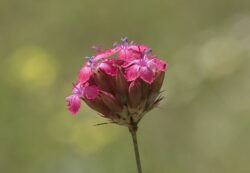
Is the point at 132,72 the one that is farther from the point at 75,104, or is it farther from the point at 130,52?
the point at 75,104

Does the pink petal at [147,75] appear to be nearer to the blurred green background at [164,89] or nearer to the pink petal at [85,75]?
the pink petal at [85,75]

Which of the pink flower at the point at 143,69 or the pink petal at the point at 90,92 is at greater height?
the pink flower at the point at 143,69

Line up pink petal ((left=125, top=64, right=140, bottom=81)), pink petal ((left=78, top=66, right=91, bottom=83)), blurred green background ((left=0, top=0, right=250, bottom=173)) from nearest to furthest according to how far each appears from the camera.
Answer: pink petal ((left=125, top=64, right=140, bottom=81)) → pink petal ((left=78, top=66, right=91, bottom=83)) → blurred green background ((left=0, top=0, right=250, bottom=173))

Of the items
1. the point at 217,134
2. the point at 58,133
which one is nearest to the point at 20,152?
the point at 58,133

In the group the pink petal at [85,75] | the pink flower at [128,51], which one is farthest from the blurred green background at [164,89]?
the pink petal at [85,75]

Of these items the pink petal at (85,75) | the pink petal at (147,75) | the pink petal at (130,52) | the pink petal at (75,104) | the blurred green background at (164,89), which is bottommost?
the pink petal at (75,104)

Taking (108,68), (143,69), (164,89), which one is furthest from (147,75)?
(164,89)

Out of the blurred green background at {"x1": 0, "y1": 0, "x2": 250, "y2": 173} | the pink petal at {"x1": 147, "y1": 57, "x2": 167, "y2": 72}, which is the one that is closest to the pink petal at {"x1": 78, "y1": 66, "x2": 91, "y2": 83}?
the pink petal at {"x1": 147, "y1": 57, "x2": 167, "y2": 72}

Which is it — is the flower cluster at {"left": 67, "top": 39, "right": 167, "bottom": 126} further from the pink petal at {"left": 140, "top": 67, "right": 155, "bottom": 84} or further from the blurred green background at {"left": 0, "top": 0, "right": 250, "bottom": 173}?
the blurred green background at {"left": 0, "top": 0, "right": 250, "bottom": 173}
